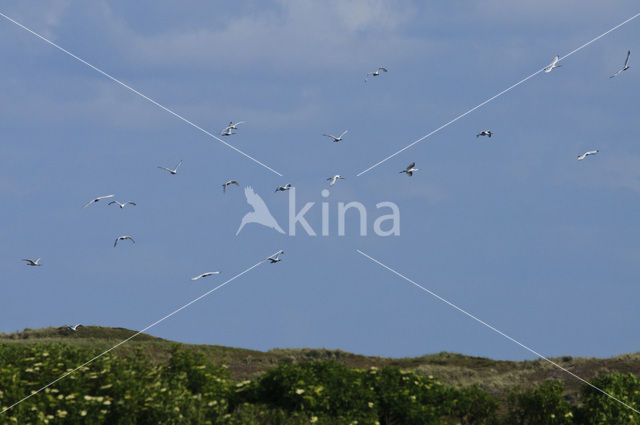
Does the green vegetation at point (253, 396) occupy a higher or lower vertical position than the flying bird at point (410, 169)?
lower

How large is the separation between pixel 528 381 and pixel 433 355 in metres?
14.3

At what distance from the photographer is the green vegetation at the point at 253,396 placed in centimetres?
2102

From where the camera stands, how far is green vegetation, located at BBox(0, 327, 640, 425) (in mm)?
21016

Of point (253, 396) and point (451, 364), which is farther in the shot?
point (451, 364)

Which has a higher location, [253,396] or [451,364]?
[451,364]

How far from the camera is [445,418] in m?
26.9

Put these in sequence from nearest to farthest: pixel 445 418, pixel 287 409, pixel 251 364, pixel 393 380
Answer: pixel 287 409
pixel 393 380
pixel 445 418
pixel 251 364

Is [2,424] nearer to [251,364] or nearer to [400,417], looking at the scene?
[400,417]

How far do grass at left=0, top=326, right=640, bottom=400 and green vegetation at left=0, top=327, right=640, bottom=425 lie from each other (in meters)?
7.98

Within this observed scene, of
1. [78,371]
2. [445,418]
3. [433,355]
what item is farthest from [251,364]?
[78,371]

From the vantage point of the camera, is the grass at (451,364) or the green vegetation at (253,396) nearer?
the green vegetation at (253,396)

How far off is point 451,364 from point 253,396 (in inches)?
1052

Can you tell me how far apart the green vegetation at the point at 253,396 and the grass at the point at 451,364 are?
7.98m

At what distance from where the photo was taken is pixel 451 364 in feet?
161
